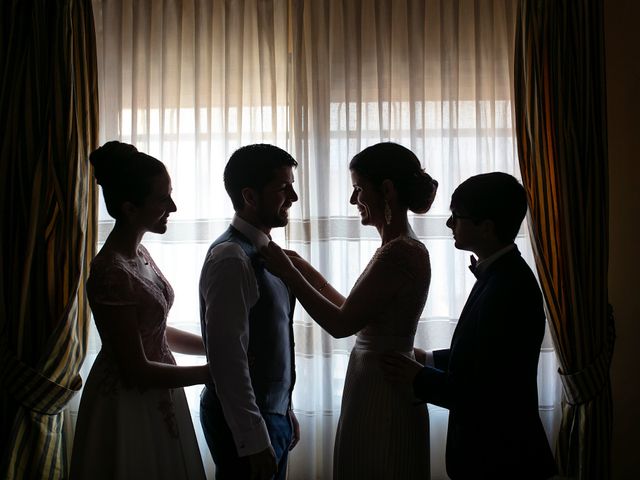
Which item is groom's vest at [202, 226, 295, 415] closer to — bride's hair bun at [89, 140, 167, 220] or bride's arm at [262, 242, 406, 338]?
bride's arm at [262, 242, 406, 338]

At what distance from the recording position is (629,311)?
8.76 ft

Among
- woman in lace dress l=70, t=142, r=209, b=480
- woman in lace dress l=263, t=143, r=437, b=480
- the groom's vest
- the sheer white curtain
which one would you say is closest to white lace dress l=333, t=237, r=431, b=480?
woman in lace dress l=263, t=143, r=437, b=480

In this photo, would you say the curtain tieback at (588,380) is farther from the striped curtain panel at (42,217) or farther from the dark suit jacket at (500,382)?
the striped curtain panel at (42,217)

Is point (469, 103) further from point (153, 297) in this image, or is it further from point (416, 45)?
point (153, 297)

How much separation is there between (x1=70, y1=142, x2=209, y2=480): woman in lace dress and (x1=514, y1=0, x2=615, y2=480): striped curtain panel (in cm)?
163

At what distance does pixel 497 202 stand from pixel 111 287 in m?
1.13

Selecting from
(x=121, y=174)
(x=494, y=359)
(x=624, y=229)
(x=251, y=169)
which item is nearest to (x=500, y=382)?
(x=494, y=359)

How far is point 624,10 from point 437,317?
1.67m

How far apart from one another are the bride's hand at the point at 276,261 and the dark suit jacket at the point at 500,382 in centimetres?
55

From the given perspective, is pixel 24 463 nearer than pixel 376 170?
No

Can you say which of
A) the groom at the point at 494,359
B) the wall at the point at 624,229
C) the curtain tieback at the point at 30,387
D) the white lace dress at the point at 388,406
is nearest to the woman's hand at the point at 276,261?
the white lace dress at the point at 388,406

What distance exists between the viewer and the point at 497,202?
5.34 ft

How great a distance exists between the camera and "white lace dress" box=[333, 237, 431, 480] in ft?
5.85

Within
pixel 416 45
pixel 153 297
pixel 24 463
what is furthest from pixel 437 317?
pixel 24 463
